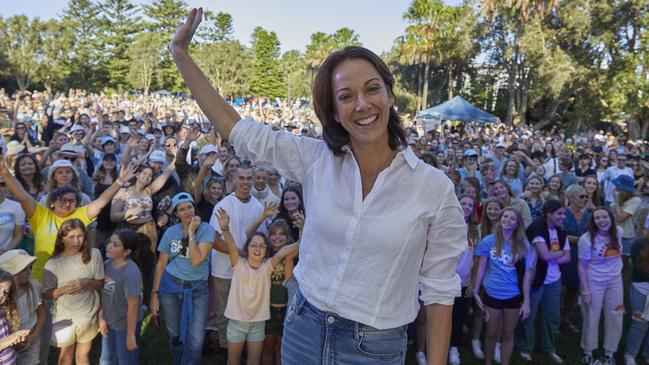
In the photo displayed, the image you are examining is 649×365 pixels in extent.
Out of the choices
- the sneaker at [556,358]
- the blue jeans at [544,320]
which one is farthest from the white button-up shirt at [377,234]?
the sneaker at [556,358]

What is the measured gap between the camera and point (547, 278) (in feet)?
16.4

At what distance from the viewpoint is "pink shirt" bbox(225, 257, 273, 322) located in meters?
4.22

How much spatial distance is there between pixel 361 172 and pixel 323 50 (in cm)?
5766

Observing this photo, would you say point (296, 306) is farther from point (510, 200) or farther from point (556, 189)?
point (556, 189)

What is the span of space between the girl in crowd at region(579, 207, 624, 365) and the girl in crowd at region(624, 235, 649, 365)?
14 cm

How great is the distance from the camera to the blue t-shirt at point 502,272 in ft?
15.1

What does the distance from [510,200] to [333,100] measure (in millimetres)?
5051

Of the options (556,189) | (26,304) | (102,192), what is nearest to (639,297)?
(556,189)

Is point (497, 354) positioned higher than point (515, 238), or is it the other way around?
point (515, 238)

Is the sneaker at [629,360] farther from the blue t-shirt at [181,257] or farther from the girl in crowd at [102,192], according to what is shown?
the girl in crowd at [102,192]

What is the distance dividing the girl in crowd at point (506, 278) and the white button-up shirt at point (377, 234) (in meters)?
3.47

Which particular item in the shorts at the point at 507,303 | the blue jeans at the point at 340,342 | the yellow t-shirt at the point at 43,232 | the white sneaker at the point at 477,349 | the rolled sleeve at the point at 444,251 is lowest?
the white sneaker at the point at 477,349

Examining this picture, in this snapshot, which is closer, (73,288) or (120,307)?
(73,288)

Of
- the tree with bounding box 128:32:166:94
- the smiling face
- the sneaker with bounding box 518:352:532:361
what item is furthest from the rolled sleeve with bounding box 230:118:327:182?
the tree with bounding box 128:32:166:94
